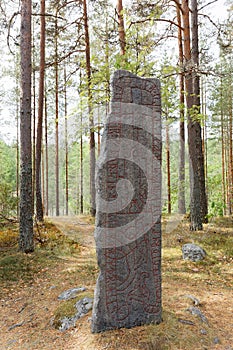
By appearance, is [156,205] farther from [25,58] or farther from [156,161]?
[25,58]

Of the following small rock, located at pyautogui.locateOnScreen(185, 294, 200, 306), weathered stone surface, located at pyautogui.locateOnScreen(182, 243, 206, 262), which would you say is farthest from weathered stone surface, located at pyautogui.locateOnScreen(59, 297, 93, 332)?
weathered stone surface, located at pyautogui.locateOnScreen(182, 243, 206, 262)

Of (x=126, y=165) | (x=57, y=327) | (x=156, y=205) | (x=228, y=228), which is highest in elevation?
(x=126, y=165)

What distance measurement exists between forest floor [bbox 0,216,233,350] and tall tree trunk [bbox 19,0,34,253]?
21.2 inches

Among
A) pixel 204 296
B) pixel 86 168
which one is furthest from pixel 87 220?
pixel 86 168

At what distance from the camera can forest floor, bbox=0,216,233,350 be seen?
3617 mm

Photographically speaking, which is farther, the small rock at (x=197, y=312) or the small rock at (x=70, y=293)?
the small rock at (x=70, y=293)

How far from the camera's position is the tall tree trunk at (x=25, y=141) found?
697 cm

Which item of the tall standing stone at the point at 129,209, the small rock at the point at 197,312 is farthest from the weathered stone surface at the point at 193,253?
the tall standing stone at the point at 129,209

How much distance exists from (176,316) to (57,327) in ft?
5.38

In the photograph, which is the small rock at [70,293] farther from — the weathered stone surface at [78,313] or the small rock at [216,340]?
the small rock at [216,340]

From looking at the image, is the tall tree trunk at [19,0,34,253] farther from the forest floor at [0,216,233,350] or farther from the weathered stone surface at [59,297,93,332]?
the weathered stone surface at [59,297,93,332]

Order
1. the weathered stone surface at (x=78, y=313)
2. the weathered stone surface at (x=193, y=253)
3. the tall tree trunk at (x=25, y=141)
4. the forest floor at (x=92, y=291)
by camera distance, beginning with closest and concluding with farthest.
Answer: the forest floor at (x=92, y=291) < the weathered stone surface at (x=78, y=313) < the weathered stone surface at (x=193, y=253) < the tall tree trunk at (x=25, y=141)

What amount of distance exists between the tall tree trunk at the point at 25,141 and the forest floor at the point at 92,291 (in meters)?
0.54

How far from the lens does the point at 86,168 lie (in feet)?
112
